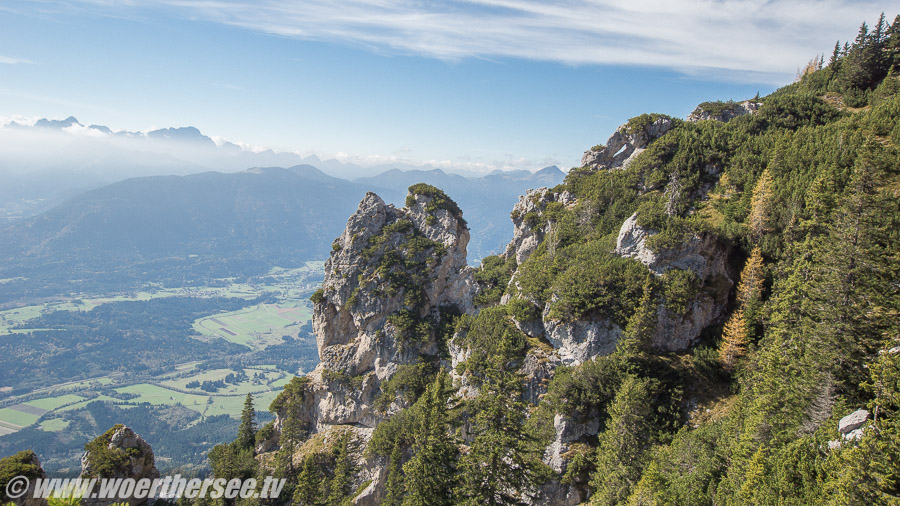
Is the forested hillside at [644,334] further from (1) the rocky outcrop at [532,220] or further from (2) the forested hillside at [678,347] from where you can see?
(1) the rocky outcrop at [532,220]

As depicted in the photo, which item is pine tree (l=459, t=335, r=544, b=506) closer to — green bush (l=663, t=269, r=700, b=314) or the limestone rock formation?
green bush (l=663, t=269, r=700, b=314)

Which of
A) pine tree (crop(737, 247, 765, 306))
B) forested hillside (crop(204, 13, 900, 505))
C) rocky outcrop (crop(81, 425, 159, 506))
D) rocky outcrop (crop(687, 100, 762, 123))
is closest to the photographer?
forested hillside (crop(204, 13, 900, 505))

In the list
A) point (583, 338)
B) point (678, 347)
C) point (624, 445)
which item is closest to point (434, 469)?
point (624, 445)

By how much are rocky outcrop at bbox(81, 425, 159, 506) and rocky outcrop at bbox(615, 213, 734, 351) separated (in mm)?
53557

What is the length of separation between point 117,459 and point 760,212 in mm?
68907

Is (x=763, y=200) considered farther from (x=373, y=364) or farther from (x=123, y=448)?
(x=123, y=448)

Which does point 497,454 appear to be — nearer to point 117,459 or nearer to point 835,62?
point 117,459

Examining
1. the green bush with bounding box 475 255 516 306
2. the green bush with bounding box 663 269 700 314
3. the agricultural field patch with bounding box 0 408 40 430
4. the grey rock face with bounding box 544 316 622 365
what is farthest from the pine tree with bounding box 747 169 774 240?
the agricultural field patch with bounding box 0 408 40 430

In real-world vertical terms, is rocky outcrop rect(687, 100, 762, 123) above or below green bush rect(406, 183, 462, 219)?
above

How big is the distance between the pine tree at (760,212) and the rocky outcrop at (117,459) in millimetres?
65140

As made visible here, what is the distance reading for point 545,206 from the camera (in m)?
66.6

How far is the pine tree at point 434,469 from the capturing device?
31578mm

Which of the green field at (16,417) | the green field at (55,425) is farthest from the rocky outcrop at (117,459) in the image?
the green field at (16,417)

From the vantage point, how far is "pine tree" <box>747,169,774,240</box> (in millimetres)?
41812
